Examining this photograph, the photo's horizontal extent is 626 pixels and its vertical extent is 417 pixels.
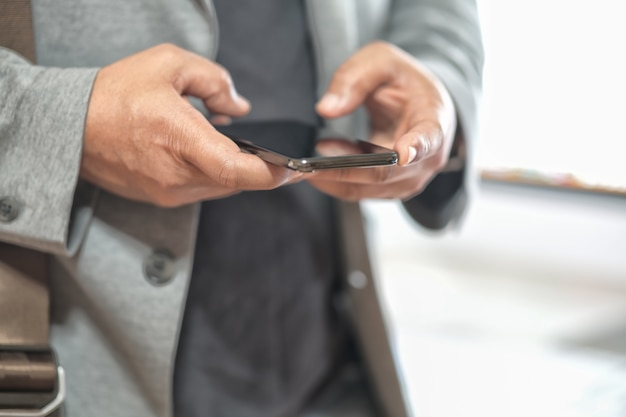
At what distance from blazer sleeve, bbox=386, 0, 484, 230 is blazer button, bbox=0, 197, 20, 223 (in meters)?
0.39

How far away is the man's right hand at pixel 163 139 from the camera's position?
41 cm

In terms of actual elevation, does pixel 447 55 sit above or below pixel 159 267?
above

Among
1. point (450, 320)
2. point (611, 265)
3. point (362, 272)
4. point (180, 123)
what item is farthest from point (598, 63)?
point (180, 123)

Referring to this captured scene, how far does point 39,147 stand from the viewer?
468 millimetres

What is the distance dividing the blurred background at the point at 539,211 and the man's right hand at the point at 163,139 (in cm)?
68

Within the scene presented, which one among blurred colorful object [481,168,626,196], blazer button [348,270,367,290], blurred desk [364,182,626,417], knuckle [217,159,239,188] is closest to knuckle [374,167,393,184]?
knuckle [217,159,239,188]

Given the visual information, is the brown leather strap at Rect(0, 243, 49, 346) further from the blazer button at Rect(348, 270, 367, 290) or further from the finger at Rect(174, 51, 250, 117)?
the blazer button at Rect(348, 270, 367, 290)

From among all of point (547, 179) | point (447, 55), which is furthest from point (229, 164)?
point (547, 179)

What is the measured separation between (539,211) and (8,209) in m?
1.03

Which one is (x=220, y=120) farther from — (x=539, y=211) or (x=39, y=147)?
(x=539, y=211)

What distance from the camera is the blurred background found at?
3.71 feet

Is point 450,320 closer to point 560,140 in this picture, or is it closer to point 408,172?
point 560,140

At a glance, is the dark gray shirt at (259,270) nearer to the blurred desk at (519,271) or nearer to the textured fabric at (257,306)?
the textured fabric at (257,306)

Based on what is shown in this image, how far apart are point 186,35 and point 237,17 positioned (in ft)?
0.24
